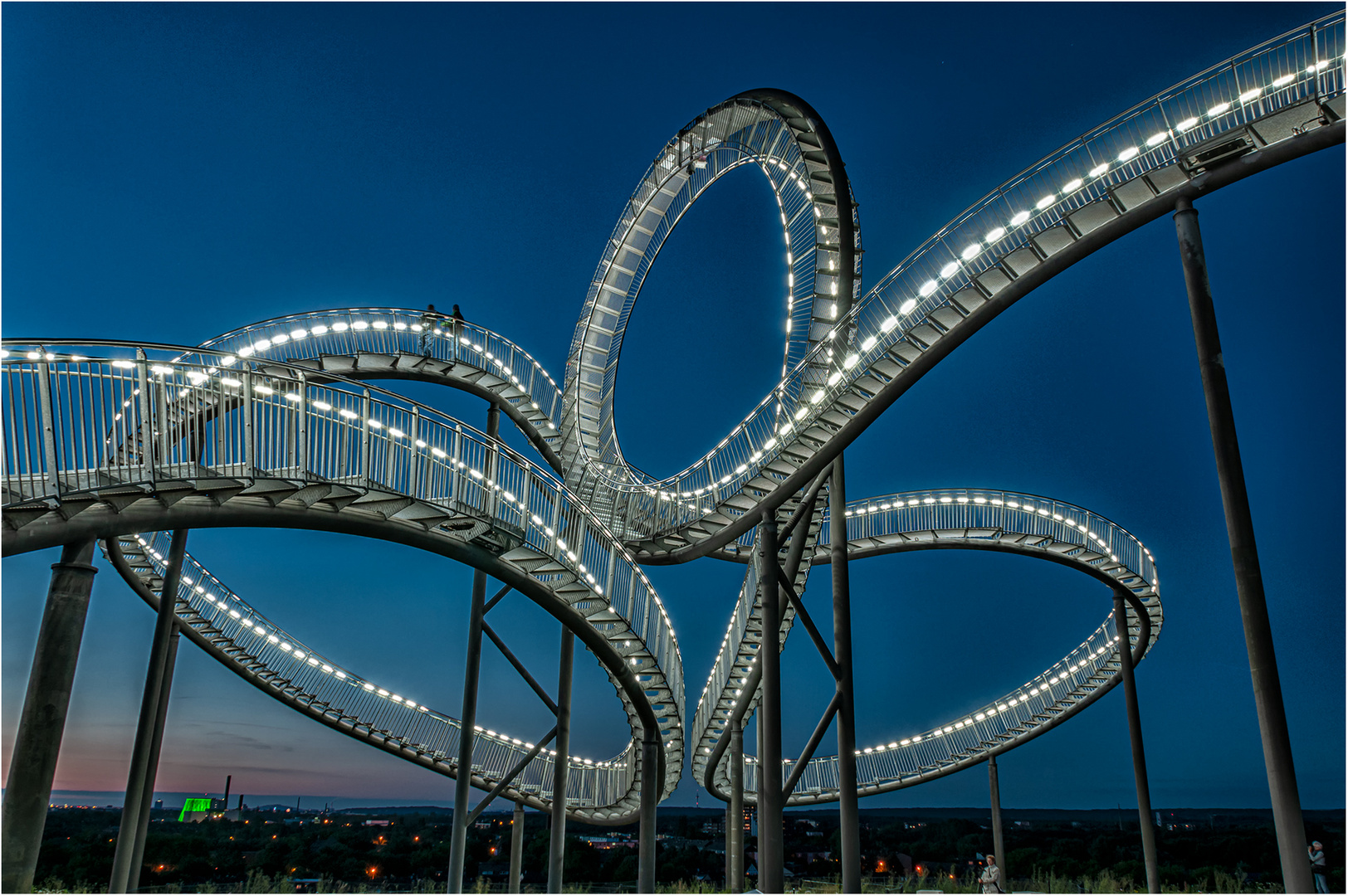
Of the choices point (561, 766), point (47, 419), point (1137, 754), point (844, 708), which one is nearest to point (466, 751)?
point (561, 766)

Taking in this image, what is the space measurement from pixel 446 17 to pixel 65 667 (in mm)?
50194

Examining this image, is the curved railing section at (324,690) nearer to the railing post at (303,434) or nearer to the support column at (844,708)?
the support column at (844,708)

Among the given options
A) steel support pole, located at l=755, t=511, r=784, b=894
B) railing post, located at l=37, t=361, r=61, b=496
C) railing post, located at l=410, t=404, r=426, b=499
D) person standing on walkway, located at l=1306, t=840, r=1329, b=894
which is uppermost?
railing post, located at l=410, t=404, r=426, b=499

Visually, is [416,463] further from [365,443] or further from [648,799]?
[648,799]

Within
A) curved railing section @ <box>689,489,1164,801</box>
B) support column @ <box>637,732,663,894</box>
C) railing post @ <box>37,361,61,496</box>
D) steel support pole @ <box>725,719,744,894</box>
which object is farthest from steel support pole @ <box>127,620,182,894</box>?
steel support pole @ <box>725,719,744,894</box>

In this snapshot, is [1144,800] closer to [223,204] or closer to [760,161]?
[760,161]

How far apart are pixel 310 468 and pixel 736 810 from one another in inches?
617

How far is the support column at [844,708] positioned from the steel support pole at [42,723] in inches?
435

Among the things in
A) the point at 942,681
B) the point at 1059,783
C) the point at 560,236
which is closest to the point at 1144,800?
the point at 1059,783

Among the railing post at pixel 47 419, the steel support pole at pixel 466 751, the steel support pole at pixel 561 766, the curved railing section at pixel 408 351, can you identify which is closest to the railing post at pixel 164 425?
the railing post at pixel 47 419

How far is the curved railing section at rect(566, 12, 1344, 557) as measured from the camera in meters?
9.39

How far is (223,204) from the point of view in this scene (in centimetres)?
7012

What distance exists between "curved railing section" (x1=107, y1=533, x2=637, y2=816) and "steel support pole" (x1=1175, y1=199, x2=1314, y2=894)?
43.2ft

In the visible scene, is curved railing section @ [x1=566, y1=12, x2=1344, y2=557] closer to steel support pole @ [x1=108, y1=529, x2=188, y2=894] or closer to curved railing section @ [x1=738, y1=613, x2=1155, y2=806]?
steel support pole @ [x1=108, y1=529, x2=188, y2=894]
